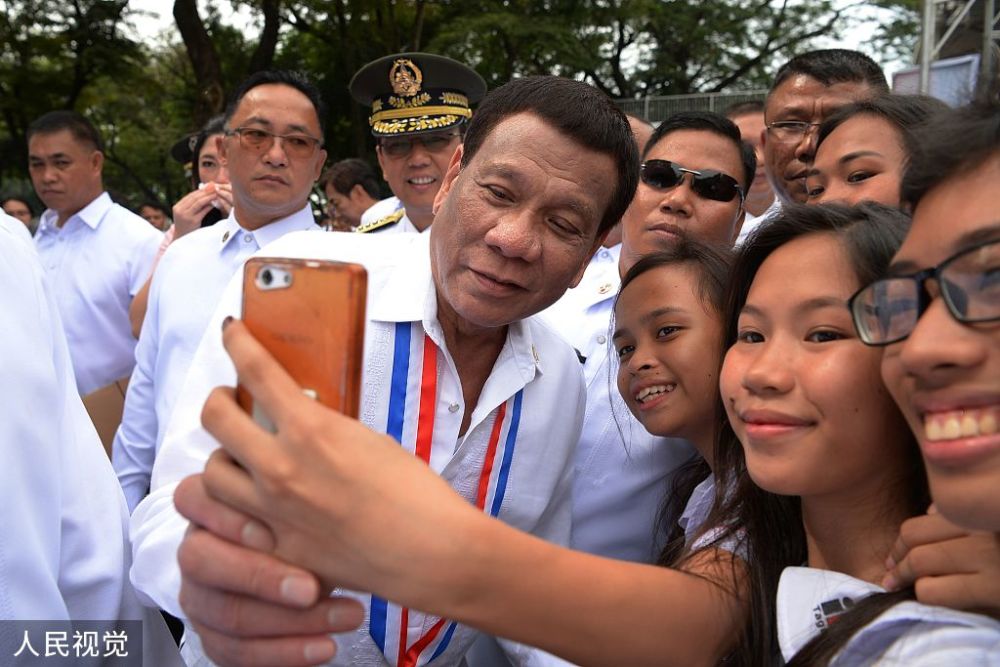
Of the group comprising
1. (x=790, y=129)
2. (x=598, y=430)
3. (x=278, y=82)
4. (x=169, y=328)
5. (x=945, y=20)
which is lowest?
(x=598, y=430)

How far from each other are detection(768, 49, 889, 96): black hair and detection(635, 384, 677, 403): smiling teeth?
1.73 meters

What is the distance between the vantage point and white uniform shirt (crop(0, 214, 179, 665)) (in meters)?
1.65

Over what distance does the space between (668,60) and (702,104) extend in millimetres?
3450

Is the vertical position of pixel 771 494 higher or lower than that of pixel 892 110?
lower

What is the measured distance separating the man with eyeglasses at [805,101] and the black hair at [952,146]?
2.01 metres

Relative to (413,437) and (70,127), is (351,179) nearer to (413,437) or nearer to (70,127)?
(70,127)

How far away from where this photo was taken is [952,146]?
1.25 meters

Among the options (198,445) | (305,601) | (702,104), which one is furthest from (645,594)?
(702,104)

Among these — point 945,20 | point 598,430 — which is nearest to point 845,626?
point 598,430

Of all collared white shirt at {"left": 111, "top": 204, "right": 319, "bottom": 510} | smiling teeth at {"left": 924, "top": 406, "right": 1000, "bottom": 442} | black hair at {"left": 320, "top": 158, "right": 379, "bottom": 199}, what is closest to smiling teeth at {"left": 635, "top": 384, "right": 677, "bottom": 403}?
smiling teeth at {"left": 924, "top": 406, "right": 1000, "bottom": 442}

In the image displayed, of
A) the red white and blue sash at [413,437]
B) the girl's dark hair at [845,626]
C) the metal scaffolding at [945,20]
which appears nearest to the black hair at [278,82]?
the red white and blue sash at [413,437]

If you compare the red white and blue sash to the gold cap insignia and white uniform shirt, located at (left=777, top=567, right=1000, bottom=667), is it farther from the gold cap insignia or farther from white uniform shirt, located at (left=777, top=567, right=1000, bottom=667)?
the gold cap insignia

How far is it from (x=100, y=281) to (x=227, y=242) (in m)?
1.56

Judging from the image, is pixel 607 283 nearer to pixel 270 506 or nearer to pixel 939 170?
pixel 939 170
